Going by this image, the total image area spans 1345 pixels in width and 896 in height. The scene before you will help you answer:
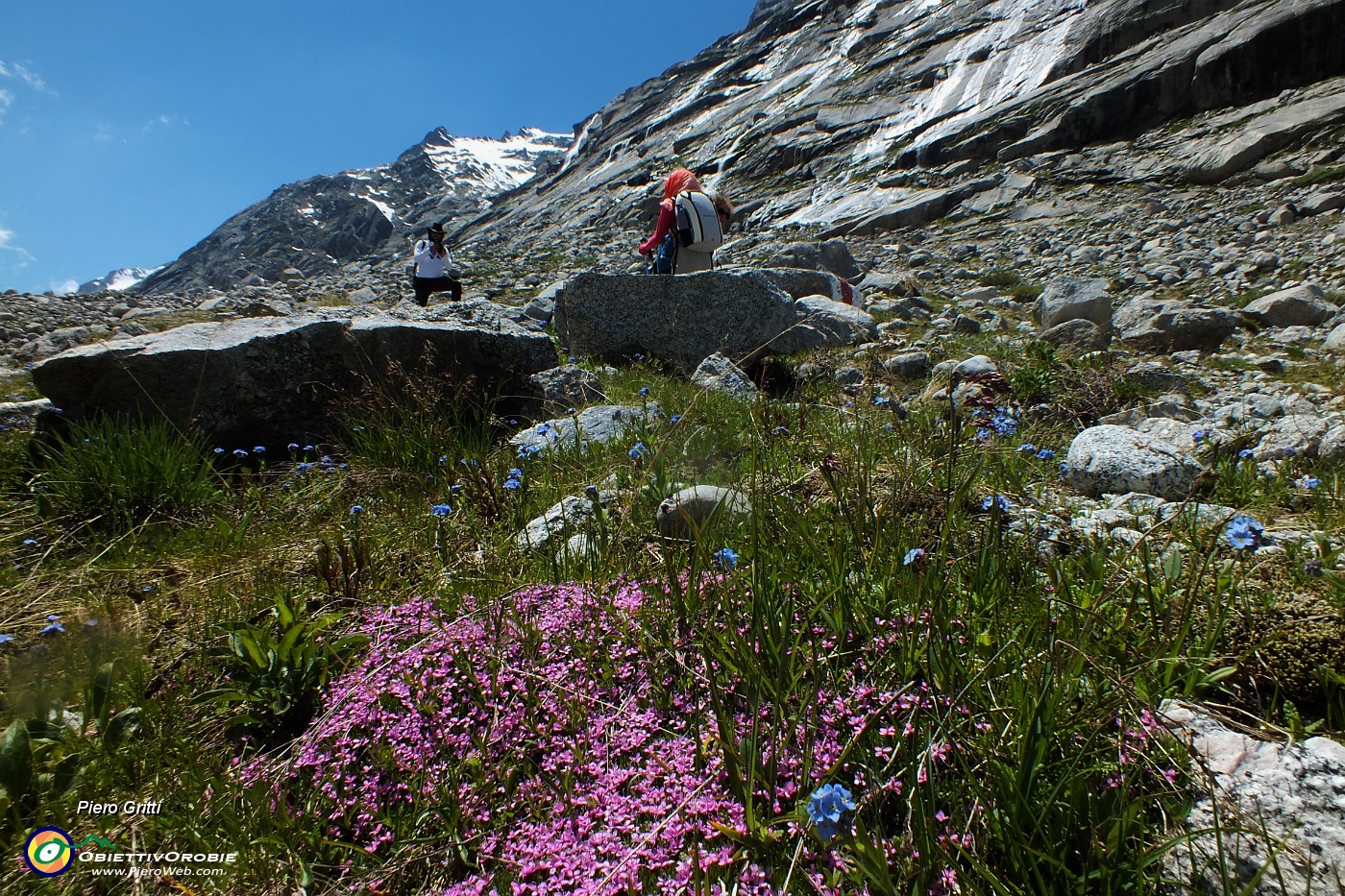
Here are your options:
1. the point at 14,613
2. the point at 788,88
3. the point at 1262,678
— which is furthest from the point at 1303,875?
the point at 788,88

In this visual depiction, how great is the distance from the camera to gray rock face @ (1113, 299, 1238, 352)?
6.43 meters

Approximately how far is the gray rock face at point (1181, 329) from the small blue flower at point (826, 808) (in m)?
7.38

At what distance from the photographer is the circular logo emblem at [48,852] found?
4.61ft

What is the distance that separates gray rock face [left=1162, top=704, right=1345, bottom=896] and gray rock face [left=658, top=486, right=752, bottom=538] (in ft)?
4.95

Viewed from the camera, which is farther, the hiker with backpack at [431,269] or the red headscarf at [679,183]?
the hiker with backpack at [431,269]

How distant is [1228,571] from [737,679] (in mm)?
1555

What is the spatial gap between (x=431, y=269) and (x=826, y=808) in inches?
439

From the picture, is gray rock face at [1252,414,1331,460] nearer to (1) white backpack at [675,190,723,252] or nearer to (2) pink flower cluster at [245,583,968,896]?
(2) pink flower cluster at [245,583,968,896]

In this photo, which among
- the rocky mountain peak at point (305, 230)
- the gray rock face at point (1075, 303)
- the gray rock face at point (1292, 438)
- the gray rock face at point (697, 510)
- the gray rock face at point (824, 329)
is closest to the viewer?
the gray rock face at point (697, 510)

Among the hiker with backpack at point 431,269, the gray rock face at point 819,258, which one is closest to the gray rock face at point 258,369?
the hiker with backpack at point 431,269

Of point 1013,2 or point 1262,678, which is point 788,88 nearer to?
point 1013,2

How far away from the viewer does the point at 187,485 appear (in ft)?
11.2
